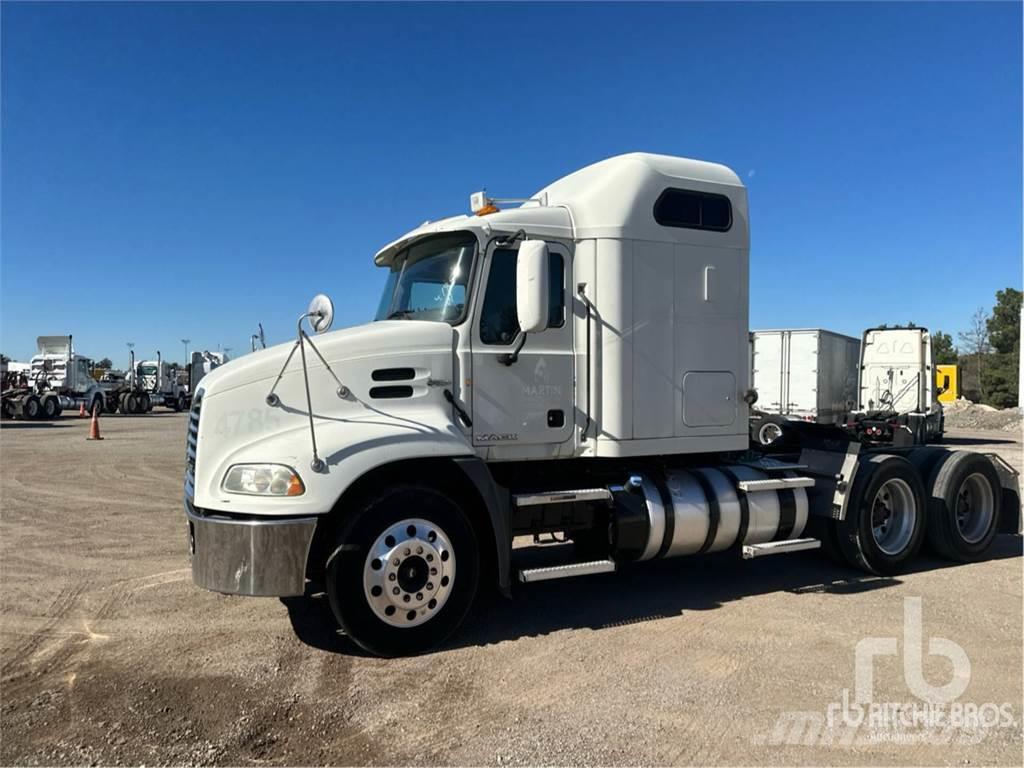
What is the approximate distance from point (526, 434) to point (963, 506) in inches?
207

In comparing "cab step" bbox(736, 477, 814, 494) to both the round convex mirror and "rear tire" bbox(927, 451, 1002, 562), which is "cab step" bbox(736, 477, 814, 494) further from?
the round convex mirror

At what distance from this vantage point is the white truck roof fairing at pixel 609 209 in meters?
5.66

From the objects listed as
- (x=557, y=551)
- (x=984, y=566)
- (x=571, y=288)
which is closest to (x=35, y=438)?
(x=557, y=551)

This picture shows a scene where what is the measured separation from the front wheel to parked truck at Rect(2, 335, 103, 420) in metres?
31.0

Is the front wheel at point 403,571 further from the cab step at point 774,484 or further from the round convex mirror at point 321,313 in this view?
the cab step at point 774,484

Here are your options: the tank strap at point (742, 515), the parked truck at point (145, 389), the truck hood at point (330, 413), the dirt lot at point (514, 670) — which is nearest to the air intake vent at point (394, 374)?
the truck hood at point (330, 413)

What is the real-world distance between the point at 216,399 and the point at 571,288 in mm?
2741

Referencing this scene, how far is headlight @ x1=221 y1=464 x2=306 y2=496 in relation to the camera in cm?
448

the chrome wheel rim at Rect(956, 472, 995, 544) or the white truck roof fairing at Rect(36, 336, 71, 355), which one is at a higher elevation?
the white truck roof fairing at Rect(36, 336, 71, 355)

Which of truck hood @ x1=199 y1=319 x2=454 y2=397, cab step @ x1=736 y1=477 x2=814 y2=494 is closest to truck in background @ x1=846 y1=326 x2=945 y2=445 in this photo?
cab step @ x1=736 y1=477 x2=814 y2=494

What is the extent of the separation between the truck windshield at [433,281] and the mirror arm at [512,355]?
1.42ft

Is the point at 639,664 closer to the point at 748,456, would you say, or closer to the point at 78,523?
the point at 748,456

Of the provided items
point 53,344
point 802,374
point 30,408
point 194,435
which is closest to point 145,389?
point 53,344

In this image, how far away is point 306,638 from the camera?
5078 millimetres
